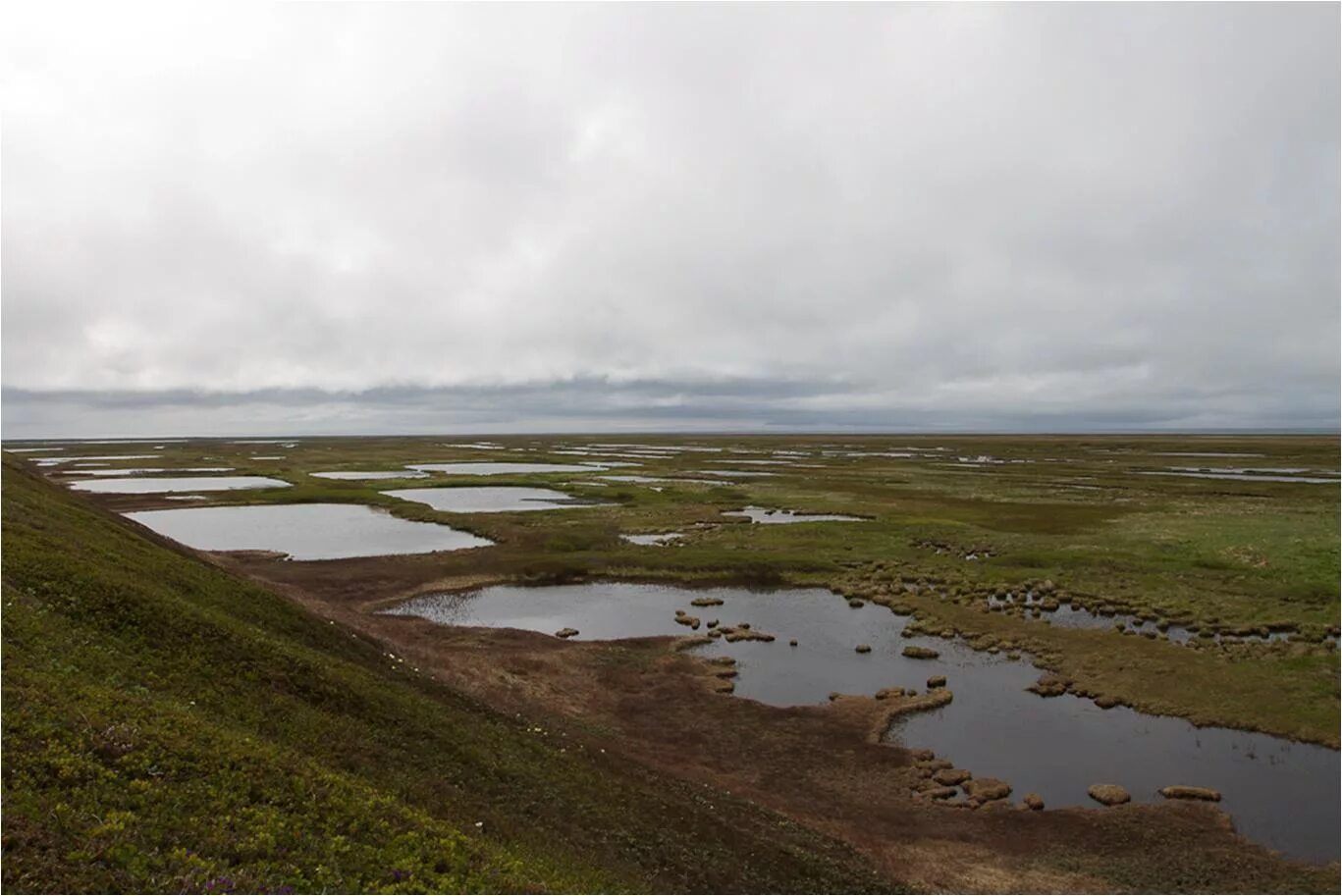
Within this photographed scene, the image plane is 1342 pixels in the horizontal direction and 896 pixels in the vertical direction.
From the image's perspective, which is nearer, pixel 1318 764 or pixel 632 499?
pixel 1318 764

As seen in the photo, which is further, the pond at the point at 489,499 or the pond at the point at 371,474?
the pond at the point at 371,474

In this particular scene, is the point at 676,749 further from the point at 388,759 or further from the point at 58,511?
the point at 58,511

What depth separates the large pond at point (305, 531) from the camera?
82062 mm

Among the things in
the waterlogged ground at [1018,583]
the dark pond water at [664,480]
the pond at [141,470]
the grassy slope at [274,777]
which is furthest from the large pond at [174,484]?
the grassy slope at [274,777]

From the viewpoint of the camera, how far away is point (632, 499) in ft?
384

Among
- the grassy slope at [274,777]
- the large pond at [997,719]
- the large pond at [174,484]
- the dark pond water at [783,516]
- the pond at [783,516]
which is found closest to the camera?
the grassy slope at [274,777]

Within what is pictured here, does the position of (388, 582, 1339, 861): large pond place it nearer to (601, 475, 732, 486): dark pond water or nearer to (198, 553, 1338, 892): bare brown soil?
(198, 553, 1338, 892): bare brown soil

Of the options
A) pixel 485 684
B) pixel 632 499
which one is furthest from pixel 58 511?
pixel 632 499

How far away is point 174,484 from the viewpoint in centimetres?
15238

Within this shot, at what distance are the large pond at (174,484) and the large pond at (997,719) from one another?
110794mm

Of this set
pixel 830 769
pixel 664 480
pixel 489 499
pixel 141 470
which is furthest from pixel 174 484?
pixel 830 769

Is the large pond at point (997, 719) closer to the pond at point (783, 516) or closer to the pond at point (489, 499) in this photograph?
the pond at point (783, 516)

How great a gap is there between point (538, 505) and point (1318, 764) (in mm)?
97128

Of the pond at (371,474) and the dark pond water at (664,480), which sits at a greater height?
the dark pond water at (664,480)
